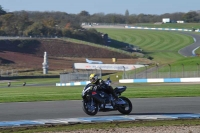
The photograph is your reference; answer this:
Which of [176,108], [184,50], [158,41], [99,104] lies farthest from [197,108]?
[158,41]

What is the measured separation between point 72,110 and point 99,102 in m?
2.06

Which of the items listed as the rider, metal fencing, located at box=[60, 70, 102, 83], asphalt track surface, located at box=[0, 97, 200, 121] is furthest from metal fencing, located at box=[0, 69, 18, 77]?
the rider

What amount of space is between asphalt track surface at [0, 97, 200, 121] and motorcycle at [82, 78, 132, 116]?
26cm

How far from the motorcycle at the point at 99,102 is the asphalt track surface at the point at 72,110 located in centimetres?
26

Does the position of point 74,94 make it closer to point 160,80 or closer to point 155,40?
point 160,80

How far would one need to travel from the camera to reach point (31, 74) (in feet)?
279

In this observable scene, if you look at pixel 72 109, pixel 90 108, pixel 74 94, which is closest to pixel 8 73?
pixel 74 94

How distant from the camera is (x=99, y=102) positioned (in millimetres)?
18547

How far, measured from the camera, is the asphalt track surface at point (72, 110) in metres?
18.7

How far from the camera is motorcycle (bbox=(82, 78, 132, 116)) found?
60.1 feet

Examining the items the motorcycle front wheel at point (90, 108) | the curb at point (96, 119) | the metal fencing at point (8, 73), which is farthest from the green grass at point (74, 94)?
the metal fencing at point (8, 73)

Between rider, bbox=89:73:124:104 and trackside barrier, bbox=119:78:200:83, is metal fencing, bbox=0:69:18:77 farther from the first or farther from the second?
rider, bbox=89:73:124:104

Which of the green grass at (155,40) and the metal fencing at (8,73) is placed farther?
the green grass at (155,40)

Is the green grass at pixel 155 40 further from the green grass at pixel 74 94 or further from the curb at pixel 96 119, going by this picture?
the curb at pixel 96 119
